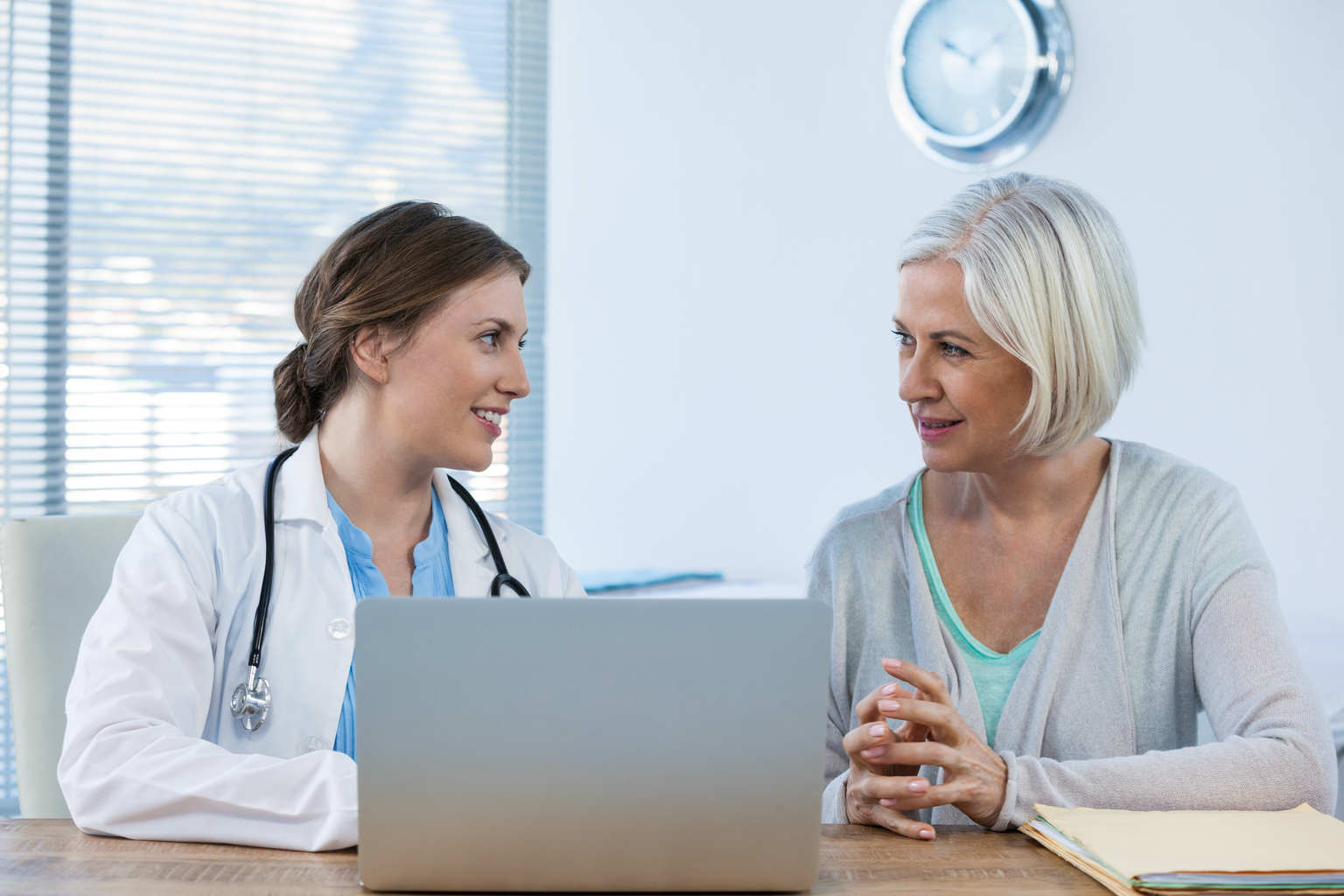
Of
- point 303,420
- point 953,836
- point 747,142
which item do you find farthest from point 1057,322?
point 747,142

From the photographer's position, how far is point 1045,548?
1.41m

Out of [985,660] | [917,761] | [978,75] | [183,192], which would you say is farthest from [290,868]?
[183,192]

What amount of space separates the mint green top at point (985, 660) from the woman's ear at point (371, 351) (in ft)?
2.44

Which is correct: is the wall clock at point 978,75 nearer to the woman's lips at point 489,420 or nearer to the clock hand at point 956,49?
the clock hand at point 956,49

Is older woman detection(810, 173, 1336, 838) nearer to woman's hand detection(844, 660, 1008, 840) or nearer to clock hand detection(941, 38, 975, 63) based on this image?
woman's hand detection(844, 660, 1008, 840)

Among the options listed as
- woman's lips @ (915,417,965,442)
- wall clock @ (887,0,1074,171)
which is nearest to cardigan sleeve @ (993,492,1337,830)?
woman's lips @ (915,417,965,442)

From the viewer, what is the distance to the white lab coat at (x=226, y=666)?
2.96ft

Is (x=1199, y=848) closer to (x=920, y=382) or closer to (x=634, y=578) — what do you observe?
(x=920, y=382)

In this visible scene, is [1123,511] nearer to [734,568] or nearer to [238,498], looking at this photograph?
[238,498]

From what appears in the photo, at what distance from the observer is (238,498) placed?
129cm

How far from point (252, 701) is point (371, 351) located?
47cm

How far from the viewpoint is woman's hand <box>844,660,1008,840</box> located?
0.97 m

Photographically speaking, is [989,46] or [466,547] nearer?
[466,547]

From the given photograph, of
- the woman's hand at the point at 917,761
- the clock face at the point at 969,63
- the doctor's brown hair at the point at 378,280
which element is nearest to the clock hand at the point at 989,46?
the clock face at the point at 969,63
